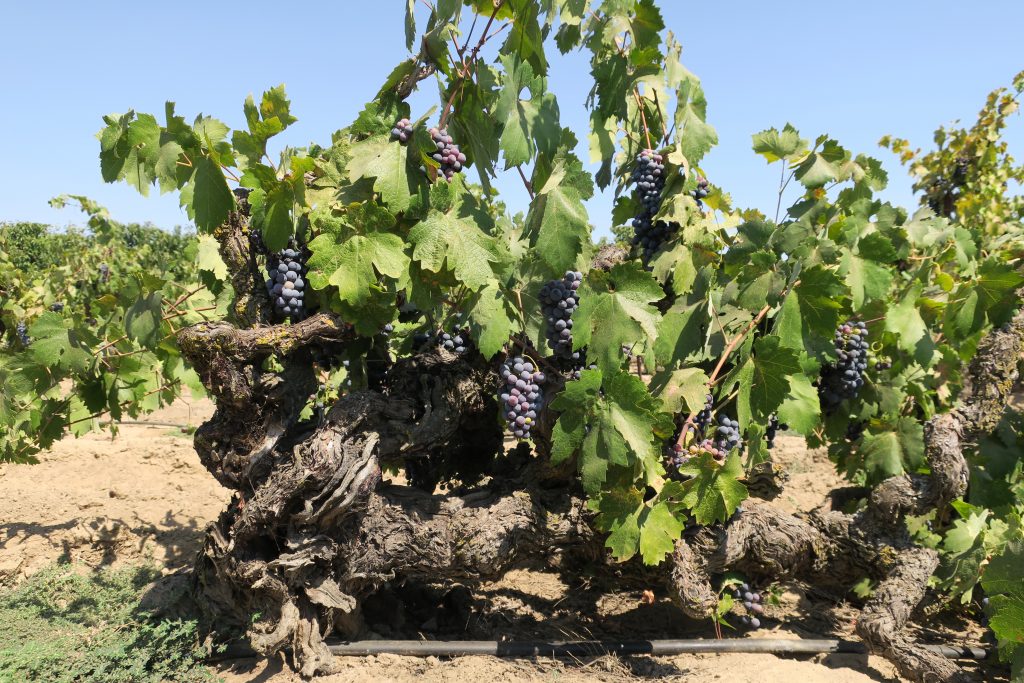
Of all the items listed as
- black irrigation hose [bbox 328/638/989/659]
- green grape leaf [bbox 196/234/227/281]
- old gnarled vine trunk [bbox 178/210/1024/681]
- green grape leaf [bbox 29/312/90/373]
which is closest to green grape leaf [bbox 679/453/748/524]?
old gnarled vine trunk [bbox 178/210/1024/681]

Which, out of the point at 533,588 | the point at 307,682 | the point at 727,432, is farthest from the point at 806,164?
the point at 307,682

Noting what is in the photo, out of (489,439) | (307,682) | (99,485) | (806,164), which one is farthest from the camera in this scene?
(99,485)

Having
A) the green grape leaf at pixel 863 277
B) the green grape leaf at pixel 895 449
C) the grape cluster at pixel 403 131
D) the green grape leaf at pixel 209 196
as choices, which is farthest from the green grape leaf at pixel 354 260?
the green grape leaf at pixel 895 449

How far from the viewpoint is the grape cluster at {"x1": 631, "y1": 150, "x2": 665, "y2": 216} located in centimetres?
321

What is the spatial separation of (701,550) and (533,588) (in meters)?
1.27

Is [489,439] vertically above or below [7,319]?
below

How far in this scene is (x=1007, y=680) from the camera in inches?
124

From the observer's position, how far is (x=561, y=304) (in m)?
2.96

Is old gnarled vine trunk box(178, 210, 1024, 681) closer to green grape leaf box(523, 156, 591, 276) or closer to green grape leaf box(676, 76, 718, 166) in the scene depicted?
green grape leaf box(523, 156, 591, 276)

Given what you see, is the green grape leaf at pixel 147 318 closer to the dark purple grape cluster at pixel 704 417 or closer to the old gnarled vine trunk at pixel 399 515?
the old gnarled vine trunk at pixel 399 515

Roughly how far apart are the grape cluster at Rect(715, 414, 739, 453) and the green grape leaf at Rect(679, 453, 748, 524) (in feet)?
0.90

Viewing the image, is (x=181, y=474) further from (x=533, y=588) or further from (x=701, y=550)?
(x=701, y=550)

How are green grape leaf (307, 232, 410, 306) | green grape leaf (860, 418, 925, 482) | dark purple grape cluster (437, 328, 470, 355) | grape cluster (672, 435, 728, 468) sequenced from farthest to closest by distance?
green grape leaf (860, 418, 925, 482) → dark purple grape cluster (437, 328, 470, 355) → grape cluster (672, 435, 728, 468) → green grape leaf (307, 232, 410, 306)

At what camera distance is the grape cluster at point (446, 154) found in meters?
2.83
